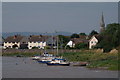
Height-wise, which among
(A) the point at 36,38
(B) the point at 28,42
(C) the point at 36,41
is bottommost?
(B) the point at 28,42

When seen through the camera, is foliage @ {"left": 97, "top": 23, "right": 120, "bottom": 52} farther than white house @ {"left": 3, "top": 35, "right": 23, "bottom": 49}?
No

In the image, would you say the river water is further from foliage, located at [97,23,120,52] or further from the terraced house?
the terraced house

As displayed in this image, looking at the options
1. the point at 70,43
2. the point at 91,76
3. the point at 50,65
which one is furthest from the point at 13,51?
the point at 91,76

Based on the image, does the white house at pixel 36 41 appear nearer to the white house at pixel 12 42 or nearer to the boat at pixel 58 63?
the white house at pixel 12 42

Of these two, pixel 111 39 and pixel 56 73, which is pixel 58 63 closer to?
pixel 56 73

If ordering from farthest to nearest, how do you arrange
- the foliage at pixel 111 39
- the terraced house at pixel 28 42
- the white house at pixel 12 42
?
the white house at pixel 12 42 → the terraced house at pixel 28 42 → the foliage at pixel 111 39

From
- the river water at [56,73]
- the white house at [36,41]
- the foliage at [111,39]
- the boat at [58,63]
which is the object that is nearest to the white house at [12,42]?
the white house at [36,41]

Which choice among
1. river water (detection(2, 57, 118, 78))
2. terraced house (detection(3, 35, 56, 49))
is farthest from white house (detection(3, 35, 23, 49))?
river water (detection(2, 57, 118, 78))

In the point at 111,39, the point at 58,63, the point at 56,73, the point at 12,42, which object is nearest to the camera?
the point at 56,73

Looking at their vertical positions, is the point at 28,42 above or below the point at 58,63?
above

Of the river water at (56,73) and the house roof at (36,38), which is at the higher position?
the house roof at (36,38)

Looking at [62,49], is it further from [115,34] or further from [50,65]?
[50,65]

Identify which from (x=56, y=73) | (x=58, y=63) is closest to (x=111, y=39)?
(x=58, y=63)

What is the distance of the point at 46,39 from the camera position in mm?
123875
